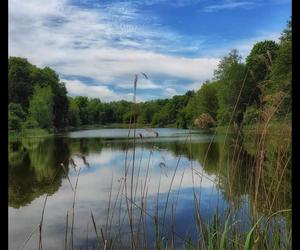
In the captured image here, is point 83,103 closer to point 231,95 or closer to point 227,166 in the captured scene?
point 231,95

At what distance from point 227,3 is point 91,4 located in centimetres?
68

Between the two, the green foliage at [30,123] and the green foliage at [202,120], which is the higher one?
the green foliage at [202,120]

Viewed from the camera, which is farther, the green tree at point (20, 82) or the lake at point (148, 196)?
the green tree at point (20, 82)

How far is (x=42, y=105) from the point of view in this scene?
1041 inches

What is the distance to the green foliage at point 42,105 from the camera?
26.0 m

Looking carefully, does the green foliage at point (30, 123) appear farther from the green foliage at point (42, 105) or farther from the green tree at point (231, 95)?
the green tree at point (231, 95)

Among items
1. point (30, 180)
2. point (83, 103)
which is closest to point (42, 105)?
point (83, 103)

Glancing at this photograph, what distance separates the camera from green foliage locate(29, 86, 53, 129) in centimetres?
2605

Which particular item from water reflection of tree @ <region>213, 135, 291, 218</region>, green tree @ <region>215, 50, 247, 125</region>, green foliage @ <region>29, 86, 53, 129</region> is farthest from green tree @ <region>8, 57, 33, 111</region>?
water reflection of tree @ <region>213, 135, 291, 218</region>

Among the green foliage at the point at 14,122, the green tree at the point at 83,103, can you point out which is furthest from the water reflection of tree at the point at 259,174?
the green foliage at the point at 14,122

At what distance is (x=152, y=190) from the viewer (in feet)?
16.6

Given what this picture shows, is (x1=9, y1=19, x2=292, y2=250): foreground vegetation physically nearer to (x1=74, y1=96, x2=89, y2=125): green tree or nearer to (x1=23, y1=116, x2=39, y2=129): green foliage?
(x1=74, y1=96, x2=89, y2=125): green tree

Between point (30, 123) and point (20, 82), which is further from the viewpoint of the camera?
point (20, 82)
